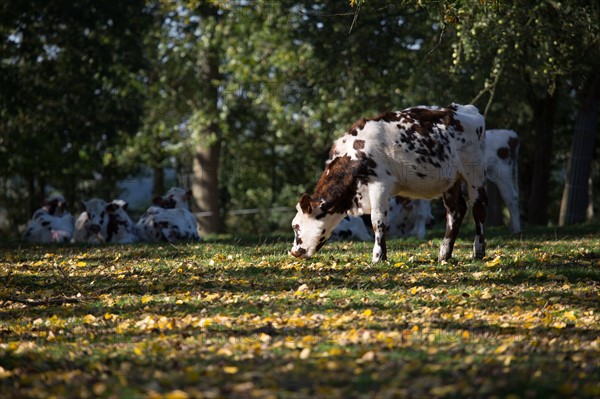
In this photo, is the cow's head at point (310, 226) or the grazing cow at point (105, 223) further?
the grazing cow at point (105, 223)

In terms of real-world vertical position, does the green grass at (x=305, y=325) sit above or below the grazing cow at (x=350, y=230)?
below

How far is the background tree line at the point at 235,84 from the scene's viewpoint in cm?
2908

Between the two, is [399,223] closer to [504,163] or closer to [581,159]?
[504,163]

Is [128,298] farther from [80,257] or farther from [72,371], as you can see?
[80,257]

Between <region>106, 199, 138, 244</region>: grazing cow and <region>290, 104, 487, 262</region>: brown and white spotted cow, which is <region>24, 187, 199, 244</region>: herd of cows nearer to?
<region>106, 199, 138, 244</region>: grazing cow

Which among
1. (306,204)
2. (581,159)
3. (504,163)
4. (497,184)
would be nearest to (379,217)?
(306,204)

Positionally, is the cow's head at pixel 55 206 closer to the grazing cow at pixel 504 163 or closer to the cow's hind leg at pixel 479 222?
the grazing cow at pixel 504 163

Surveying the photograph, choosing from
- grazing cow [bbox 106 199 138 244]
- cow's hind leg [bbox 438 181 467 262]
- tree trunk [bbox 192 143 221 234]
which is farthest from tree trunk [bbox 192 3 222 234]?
cow's hind leg [bbox 438 181 467 262]

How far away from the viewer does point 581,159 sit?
93.1ft

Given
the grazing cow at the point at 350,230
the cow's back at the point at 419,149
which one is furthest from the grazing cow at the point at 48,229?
the cow's back at the point at 419,149

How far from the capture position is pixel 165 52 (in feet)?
126

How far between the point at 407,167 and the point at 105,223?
538 inches

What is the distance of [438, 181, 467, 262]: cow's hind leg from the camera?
1504 cm

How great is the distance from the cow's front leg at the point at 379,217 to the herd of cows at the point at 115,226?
11.3m
